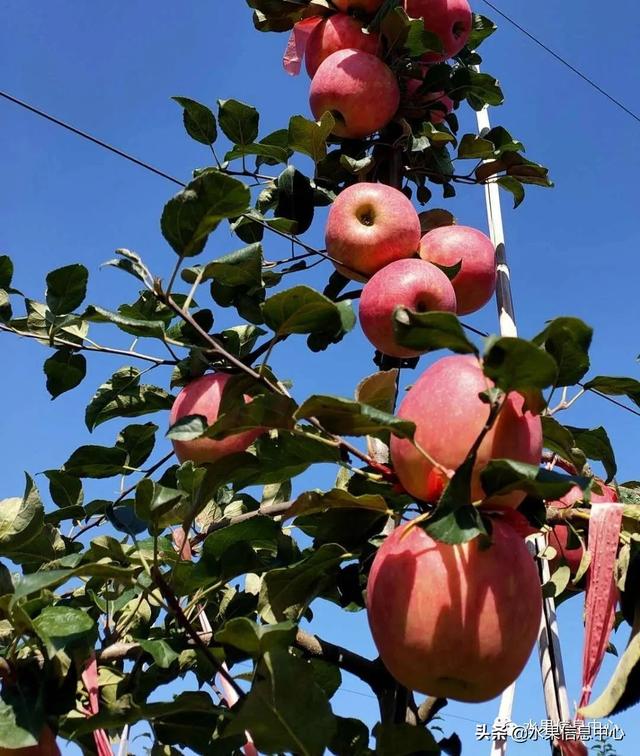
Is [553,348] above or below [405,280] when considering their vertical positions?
below

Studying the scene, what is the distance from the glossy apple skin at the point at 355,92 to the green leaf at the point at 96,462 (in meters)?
0.71

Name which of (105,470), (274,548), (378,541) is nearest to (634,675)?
(378,541)

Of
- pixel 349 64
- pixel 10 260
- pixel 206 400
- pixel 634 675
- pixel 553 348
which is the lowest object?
pixel 634 675

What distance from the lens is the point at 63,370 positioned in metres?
1.29

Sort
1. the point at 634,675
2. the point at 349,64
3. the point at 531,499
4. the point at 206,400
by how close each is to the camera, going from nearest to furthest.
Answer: the point at 634,675 → the point at 531,499 → the point at 206,400 → the point at 349,64

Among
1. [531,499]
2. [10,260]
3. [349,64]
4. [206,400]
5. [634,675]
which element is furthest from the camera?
[349,64]

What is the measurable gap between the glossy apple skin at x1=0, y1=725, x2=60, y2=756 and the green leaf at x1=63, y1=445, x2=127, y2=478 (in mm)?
452

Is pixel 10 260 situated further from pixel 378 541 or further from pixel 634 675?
pixel 634 675

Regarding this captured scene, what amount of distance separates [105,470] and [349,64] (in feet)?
2.68

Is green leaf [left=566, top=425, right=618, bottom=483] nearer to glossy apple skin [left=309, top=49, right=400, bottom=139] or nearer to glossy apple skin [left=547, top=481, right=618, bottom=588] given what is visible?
glossy apple skin [left=547, top=481, right=618, bottom=588]

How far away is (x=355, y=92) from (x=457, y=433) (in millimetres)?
843

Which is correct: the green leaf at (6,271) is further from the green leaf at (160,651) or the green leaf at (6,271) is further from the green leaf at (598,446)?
the green leaf at (598,446)

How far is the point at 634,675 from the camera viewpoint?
756mm

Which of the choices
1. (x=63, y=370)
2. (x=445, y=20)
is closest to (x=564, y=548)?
(x=63, y=370)
